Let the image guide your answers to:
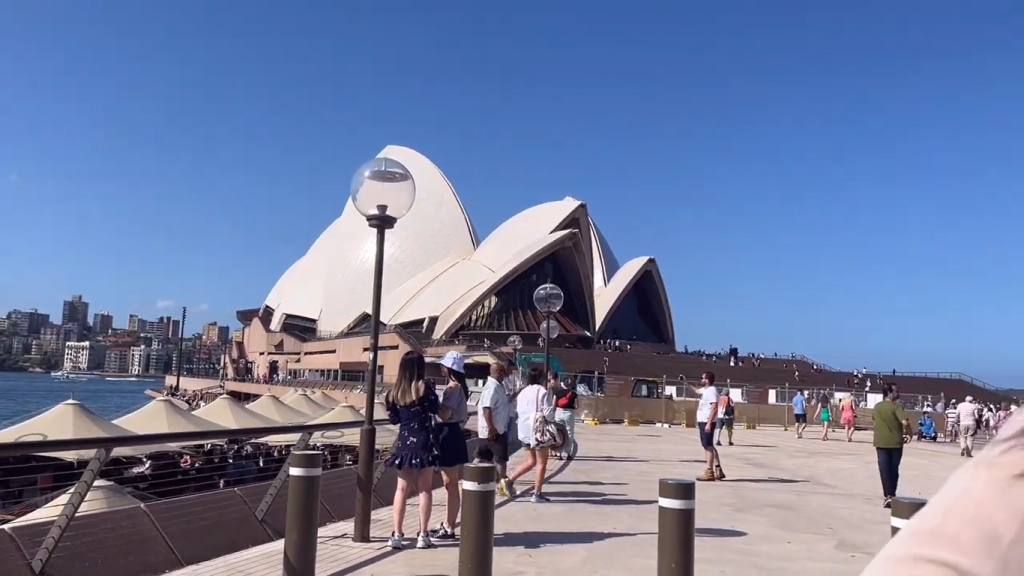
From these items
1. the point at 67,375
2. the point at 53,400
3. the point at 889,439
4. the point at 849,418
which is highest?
the point at 889,439

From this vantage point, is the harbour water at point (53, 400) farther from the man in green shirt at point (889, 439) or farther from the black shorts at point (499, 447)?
the man in green shirt at point (889, 439)

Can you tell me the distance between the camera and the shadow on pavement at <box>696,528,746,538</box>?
23.5 feet

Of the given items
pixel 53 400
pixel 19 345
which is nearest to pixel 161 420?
pixel 53 400

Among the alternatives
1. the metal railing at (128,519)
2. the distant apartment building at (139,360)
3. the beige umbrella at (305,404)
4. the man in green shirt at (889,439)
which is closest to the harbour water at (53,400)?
the beige umbrella at (305,404)

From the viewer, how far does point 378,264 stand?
23.2 ft

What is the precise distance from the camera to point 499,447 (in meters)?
8.61

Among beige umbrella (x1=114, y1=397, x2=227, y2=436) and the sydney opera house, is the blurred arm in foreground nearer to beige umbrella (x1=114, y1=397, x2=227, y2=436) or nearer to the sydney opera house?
beige umbrella (x1=114, y1=397, x2=227, y2=436)

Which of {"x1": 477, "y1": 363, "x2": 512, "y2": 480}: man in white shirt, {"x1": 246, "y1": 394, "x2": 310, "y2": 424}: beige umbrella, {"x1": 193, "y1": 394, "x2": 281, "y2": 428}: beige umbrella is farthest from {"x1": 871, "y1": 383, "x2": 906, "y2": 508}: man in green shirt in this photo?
{"x1": 246, "y1": 394, "x2": 310, "y2": 424}: beige umbrella

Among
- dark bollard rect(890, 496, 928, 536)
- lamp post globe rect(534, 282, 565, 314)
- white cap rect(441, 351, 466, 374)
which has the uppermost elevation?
lamp post globe rect(534, 282, 565, 314)

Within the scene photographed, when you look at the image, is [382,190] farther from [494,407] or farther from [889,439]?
[889,439]

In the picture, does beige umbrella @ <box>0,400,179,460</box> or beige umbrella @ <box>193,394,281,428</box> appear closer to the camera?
beige umbrella @ <box>0,400,179,460</box>

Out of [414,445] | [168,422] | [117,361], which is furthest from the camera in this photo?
[117,361]

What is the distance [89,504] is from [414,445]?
2736mm

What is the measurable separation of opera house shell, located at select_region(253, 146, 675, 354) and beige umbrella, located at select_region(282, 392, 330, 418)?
1074 inches
